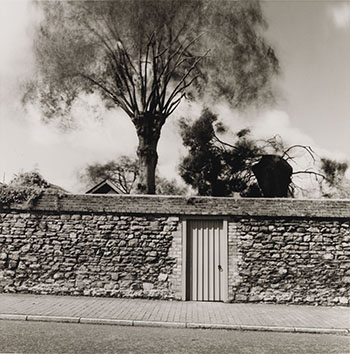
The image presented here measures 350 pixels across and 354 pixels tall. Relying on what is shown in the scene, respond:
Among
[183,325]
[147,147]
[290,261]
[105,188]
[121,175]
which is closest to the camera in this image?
[183,325]

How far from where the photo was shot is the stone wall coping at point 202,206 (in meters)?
11.3

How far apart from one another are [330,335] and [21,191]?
8638 mm

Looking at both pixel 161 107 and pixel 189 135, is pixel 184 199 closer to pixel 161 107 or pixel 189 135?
pixel 161 107

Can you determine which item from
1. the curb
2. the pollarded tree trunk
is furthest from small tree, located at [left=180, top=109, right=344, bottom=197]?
the curb

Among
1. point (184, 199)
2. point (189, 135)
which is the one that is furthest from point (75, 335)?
point (189, 135)

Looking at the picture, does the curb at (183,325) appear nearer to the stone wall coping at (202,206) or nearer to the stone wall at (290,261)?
the stone wall at (290,261)

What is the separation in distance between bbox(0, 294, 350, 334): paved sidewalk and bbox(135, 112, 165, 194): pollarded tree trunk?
8111 millimetres

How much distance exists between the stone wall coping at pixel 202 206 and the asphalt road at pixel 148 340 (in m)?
3.64

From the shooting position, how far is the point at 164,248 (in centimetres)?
1135

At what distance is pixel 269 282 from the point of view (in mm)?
11203

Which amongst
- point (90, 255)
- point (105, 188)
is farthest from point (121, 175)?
point (90, 255)

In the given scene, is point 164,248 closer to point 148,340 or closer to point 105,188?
point 148,340

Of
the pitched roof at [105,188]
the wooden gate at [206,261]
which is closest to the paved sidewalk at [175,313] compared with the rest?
the wooden gate at [206,261]

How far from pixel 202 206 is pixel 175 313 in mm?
3054
